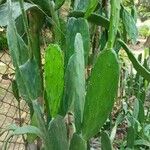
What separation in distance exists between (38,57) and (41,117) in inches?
7.9

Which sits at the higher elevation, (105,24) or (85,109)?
(105,24)

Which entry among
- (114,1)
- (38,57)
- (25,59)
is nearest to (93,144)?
(38,57)

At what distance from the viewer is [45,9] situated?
65 cm

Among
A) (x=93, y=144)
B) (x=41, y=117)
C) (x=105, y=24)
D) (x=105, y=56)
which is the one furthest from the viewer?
(x=93, y=144)

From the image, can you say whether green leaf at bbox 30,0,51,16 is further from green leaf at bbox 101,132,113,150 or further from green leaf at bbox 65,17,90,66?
green leaf at bbox 101,132,113,150

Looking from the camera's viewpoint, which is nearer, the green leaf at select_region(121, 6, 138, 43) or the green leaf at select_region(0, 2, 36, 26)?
the green leaf at select_region(0, 2, 36, 26)

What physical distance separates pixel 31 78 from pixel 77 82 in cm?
8

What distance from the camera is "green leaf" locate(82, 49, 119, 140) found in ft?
1.30

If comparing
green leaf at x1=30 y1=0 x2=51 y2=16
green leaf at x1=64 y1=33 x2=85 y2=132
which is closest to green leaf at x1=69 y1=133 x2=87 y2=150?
green leaf at x1=64 y1=33 x2=85 y2=132

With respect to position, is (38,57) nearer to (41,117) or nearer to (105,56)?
(41,117)

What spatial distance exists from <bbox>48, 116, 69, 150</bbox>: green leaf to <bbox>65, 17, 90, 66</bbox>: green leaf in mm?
111

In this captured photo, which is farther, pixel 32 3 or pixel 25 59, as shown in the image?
pixel 32 3

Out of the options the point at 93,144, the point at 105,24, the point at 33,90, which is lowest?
the point at 93,144

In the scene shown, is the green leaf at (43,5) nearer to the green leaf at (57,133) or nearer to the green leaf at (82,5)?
the green leaf at (82,5)
